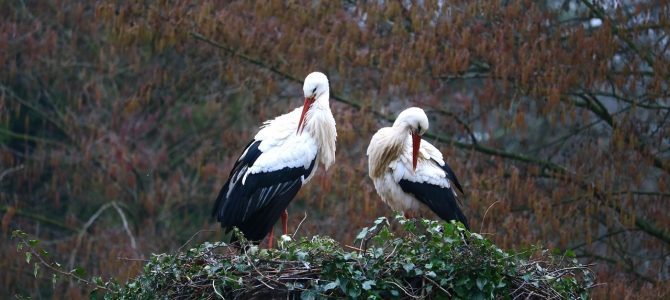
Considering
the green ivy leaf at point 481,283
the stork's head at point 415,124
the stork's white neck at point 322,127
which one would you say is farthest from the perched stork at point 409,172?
the green ivy leaf at point 481,283

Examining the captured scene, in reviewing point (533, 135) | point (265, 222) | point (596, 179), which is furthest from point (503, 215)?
point (533, 135)

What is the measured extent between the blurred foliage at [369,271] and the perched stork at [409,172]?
6.18ft

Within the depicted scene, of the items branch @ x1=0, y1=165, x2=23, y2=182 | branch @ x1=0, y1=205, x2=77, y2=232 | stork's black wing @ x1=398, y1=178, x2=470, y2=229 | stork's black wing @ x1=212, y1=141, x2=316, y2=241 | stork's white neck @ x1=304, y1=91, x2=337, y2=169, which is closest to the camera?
stork's black wing @ x1=212, y1=141, x2=316, y2=241

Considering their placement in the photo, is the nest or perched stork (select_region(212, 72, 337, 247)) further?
perched stork (select_region(212, 72, 337, 247))

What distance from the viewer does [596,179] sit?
1010 cm

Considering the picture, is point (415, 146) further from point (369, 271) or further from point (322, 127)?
point (369, 271)

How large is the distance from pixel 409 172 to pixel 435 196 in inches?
9.1

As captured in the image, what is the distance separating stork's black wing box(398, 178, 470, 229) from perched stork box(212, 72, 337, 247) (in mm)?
600

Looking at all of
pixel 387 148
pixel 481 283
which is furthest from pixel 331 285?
pixel 387 148

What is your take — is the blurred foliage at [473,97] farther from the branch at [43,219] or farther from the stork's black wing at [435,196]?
the stork's black wing at [435,196]

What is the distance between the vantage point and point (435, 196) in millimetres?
8070

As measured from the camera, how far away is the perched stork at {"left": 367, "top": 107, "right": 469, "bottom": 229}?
25.8 ft

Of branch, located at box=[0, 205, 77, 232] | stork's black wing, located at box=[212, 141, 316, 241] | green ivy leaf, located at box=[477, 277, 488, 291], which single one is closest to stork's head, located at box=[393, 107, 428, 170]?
stork's black wing, located at box=[212, 141, 316, 241]

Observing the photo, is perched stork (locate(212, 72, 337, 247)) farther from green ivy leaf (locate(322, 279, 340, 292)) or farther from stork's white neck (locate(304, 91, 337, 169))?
green ivy leaf (locate(322, 279, 340, 292))
